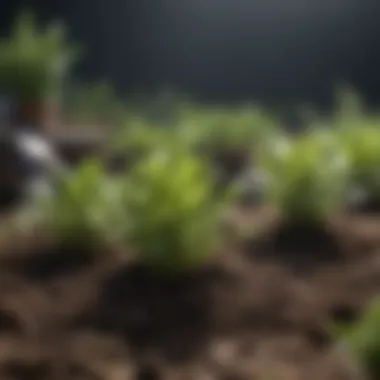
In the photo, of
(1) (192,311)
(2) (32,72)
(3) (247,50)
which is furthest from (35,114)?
(3) (247,50)

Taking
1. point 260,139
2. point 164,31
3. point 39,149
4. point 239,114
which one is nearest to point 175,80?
point 164,31

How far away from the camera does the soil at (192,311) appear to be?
140 centimetres

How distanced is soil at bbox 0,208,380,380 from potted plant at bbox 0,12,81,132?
126cm

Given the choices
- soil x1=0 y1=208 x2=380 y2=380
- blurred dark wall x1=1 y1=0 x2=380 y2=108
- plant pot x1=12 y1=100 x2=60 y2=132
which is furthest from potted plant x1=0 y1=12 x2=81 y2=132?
blurred dark wall x1=1 y1=0 x2=380 y2=108

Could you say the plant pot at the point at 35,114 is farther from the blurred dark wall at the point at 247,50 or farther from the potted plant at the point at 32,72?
the blurred dark wall at the point at 247,50

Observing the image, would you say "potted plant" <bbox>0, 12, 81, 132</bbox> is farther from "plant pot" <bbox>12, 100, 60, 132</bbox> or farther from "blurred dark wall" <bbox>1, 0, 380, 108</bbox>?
"blurred dark wall" <bbox>1, 0, 380, 108</bbox>

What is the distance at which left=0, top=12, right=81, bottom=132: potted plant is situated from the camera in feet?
9.97

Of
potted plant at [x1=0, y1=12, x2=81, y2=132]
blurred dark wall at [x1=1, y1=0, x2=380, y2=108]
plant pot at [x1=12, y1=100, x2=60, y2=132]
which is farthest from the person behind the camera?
blurred dark wall at [x1=1, y1=0, x2=380, y2=108]

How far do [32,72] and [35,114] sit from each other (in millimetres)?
225

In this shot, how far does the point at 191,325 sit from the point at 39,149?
1473 mm

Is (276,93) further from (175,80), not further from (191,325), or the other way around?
(191,325)

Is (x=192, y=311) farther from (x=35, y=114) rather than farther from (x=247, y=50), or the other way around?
(x=247, y=50)

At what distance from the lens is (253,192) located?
2.63m

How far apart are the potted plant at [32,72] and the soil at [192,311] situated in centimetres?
126
